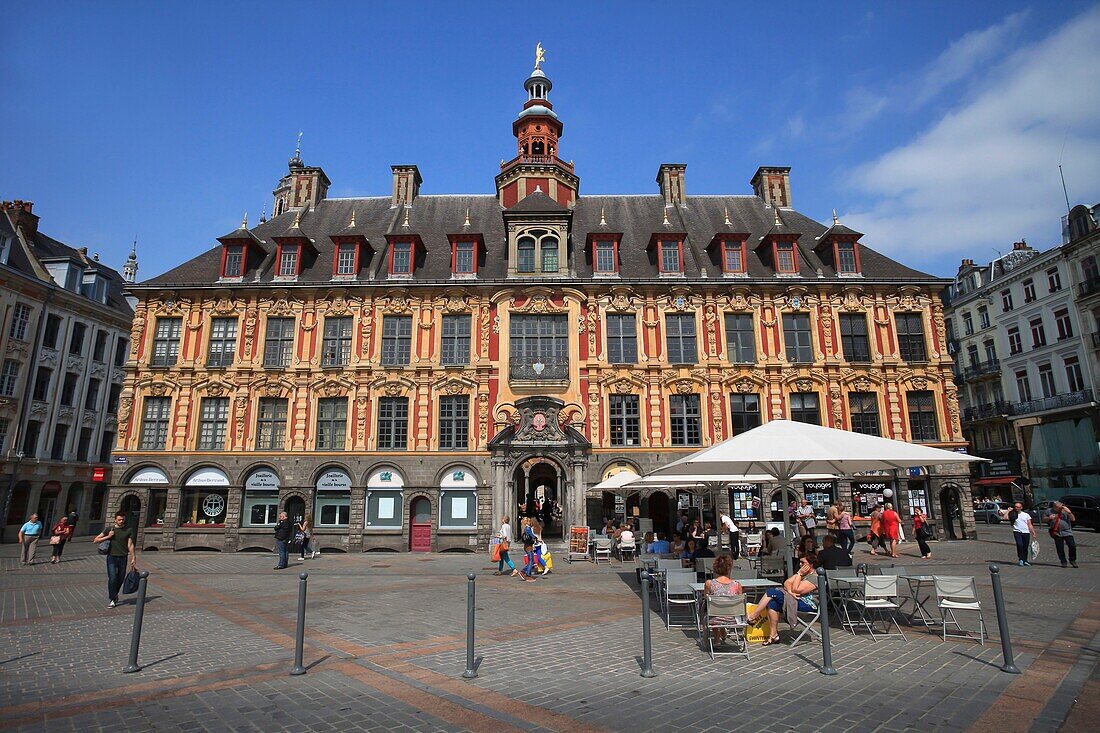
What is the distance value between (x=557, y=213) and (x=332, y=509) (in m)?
17.0

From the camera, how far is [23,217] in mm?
38188

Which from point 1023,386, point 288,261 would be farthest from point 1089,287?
point 288,261

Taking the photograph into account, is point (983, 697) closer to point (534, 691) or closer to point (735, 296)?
point (534, 691)

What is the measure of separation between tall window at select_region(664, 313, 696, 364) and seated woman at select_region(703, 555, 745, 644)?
19.7 metres

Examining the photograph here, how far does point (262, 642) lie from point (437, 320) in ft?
66.4

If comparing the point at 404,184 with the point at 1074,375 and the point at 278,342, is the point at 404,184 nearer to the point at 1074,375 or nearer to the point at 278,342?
the point at 278,342

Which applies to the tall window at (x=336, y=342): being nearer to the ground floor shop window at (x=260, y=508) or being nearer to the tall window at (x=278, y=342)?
the tall window at (x=278, y=342)

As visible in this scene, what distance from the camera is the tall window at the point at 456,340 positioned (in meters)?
28.4

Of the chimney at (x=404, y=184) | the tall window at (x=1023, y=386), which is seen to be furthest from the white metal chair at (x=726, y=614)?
the tall window at (x=1023, y=386)

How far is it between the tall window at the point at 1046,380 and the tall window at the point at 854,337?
2272 centimetres

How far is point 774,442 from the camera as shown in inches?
439

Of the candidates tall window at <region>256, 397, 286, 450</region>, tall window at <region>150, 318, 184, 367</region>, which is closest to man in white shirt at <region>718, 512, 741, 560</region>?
tall window at <region>256, 397, 286, 450</region>

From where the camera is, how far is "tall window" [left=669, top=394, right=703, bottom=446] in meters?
27.6

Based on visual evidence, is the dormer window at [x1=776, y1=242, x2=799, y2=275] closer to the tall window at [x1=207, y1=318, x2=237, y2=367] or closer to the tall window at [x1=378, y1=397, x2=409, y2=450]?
the tall window at [x1=378, y1=397, x2=409, y2=450]
